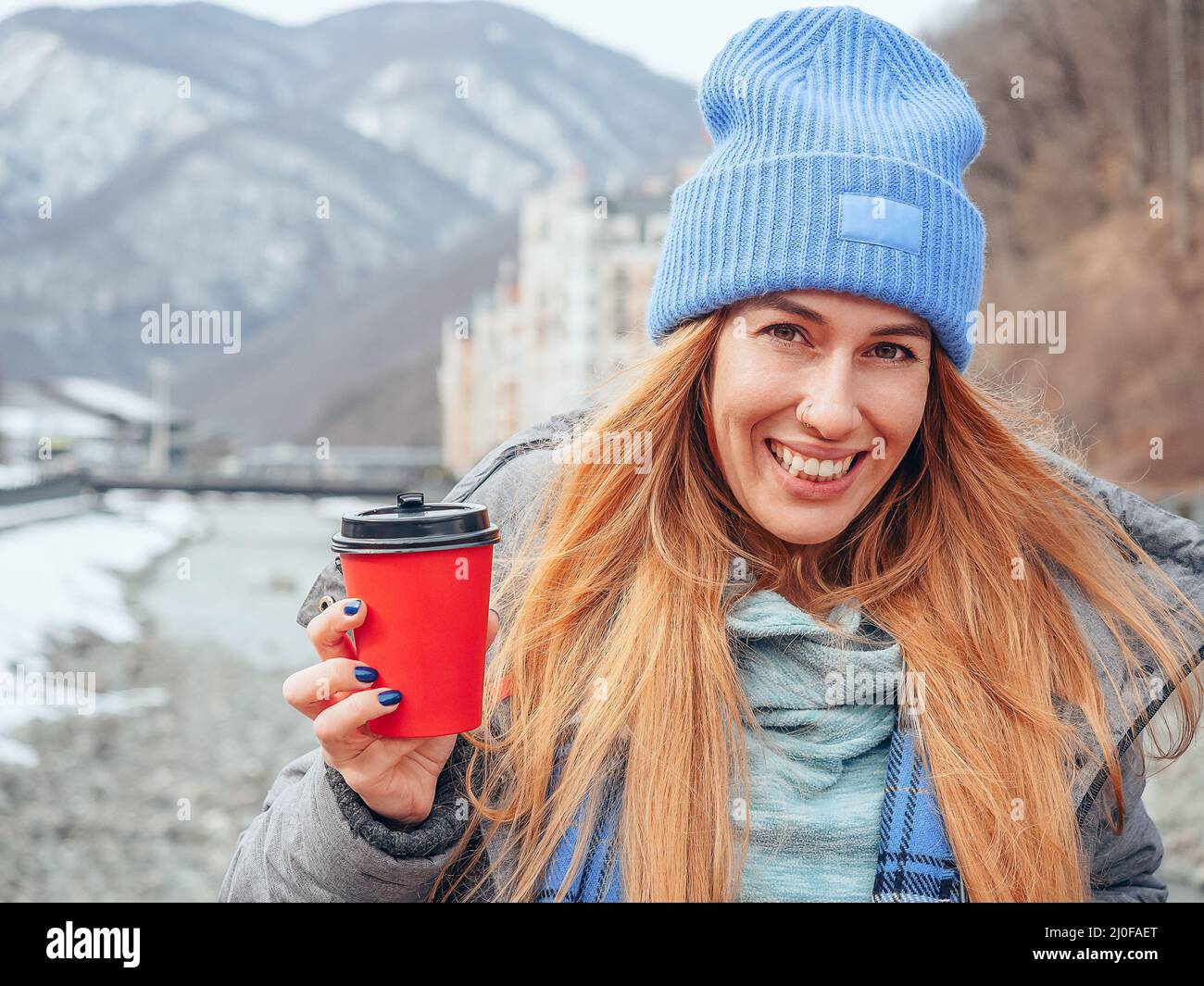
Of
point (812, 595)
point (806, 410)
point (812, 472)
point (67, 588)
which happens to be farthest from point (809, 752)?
point (67, 588)

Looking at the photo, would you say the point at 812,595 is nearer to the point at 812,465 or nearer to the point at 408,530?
the point at 812,465

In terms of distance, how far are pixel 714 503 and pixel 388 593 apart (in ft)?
2.70

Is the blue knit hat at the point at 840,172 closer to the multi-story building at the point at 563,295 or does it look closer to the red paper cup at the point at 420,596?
the red paper cup at the point at 420,596

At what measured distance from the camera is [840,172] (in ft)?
6.53

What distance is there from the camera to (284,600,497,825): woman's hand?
1487 millimetres

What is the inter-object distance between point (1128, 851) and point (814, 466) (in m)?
0.93

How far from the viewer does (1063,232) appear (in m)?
32.9

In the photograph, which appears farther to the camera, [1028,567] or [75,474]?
[75,474]

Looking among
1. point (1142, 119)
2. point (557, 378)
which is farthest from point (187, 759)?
point (557, 378)

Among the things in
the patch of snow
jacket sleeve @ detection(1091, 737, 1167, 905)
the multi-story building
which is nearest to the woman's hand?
jacket sleeve @ detection(1091, 737, 1167, 905)

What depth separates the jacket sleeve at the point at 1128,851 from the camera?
2.04 m

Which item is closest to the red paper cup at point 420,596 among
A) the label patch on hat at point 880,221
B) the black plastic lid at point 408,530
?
the black plastic lid at point 408,530

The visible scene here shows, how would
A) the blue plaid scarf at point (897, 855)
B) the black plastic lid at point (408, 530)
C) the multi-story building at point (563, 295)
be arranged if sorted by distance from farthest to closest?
the multi-story building at point (563, 295)
the blue plaid scarf at point (897, 855)
the black plastic lid at point (408, 530)
